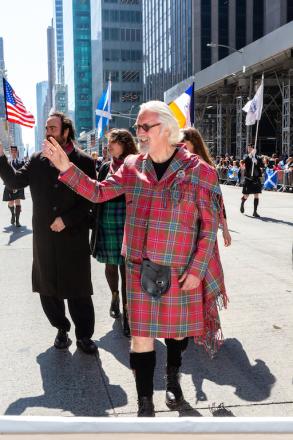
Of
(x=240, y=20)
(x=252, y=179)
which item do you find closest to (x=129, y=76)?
(x=240, y=20)

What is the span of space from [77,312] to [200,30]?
6090 cm

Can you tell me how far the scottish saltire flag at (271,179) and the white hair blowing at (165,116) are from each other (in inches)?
861

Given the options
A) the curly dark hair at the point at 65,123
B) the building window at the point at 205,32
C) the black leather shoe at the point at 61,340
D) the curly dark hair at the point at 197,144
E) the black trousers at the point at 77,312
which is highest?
the building window at the point at 205,32

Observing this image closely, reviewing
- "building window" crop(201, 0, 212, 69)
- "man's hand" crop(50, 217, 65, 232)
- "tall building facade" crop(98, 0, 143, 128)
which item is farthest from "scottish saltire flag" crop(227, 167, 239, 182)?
"tall building facade" crop(98, 0, 143, 128)

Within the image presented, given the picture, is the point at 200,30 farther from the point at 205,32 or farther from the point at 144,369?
the point at 144,369

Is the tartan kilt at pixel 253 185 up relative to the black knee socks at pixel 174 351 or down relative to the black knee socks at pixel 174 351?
up

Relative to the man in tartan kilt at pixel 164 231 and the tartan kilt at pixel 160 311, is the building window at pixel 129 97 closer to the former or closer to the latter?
the man in tartan kilt at pixel 164 231

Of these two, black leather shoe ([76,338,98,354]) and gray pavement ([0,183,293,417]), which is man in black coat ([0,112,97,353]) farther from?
gray pavement ([0,183,293,417])

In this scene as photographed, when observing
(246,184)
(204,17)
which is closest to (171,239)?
(246,184)

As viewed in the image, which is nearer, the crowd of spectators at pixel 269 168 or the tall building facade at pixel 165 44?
the crowd of spectators at pixel 269 168

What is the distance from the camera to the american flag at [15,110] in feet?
30.9

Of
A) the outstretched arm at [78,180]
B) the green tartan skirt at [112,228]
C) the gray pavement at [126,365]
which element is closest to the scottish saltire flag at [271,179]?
the gray pavement at [126,365]

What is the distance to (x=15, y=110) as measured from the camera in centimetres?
986

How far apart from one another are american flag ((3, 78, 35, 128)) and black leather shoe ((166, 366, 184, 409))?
669 centimetres
